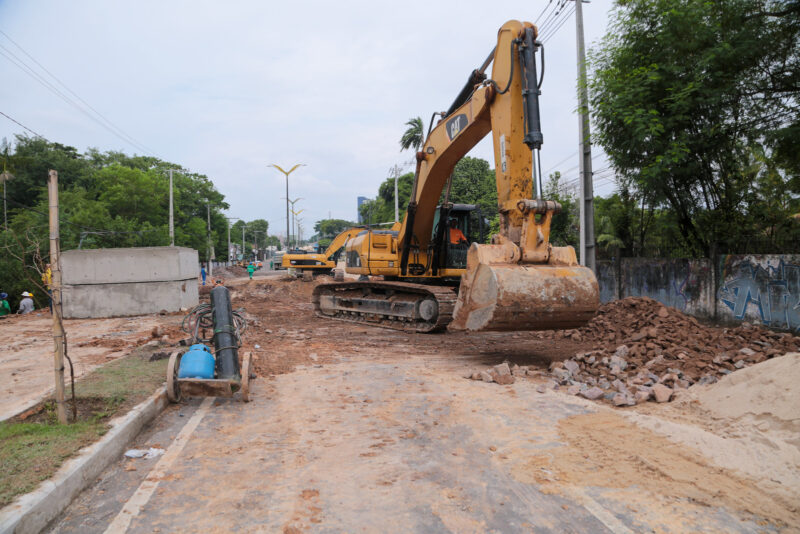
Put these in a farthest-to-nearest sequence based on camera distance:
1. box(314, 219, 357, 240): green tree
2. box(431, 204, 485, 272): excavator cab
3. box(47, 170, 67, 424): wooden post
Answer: box(314, 219, 357, 240): green tree, box(431, 204, 485, 272): excavator cab, box(47, 170, 67, 424): wooden post

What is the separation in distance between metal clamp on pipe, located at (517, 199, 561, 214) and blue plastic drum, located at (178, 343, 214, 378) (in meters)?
4.58

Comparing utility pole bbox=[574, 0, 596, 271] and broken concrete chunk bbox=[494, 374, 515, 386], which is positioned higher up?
utility pole bbox=[574, 0, 596, 271]

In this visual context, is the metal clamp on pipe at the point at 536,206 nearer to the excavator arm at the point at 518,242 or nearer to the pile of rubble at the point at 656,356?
the excavator arm at the point at 518,242

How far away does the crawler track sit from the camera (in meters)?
10.4

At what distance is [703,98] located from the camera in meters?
11.2

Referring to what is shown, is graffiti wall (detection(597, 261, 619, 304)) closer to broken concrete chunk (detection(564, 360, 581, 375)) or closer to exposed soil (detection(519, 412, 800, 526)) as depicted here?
broken concrete chunk (detection(564, 360, 581, 375))

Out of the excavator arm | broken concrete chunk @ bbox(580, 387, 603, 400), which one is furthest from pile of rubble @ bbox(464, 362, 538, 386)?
broken concrete chunk @ bbox(580, 387, 603, 400)

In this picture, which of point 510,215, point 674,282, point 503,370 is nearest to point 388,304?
point 510,215

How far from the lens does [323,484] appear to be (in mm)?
3768

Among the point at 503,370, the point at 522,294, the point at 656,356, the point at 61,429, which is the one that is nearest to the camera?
the point at 61,429

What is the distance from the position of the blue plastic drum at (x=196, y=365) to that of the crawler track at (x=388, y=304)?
5158 millimetres

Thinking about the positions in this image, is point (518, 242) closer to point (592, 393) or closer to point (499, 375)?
point (499, 375)

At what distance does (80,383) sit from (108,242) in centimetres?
3055

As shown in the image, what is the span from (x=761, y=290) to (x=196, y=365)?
11.6 meters
